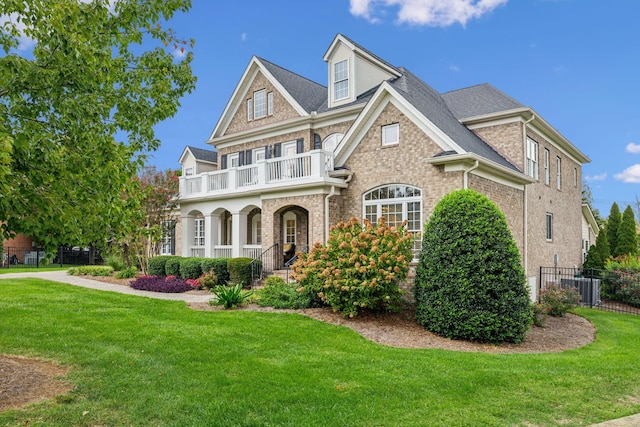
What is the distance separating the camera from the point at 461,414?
17.7 ft

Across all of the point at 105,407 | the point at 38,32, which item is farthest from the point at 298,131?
the point at 105,407

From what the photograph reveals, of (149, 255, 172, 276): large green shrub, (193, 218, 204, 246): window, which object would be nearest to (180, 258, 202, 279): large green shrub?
(149, 255, 172, 276): large green shrub

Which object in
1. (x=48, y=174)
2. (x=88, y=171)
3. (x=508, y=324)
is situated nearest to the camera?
(x=48, y=174)

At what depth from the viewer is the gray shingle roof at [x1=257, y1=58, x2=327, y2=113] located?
21.6 meters

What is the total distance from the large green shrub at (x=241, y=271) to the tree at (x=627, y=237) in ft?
68.4

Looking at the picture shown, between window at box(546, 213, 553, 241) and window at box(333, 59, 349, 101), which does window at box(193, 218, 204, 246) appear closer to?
window at box(333, 59, 349, 101)

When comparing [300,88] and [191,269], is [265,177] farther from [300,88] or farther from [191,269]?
[300,88]

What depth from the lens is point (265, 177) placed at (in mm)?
18203

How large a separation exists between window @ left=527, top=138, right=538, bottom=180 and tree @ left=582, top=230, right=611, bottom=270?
839 cm

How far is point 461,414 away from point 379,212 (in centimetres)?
1028

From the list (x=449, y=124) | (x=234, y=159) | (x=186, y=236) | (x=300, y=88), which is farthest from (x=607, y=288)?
(x=186, y=236)

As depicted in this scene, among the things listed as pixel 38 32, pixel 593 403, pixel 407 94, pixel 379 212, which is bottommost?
pixel 593 403

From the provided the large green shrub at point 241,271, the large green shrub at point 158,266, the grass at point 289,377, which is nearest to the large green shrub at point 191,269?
the large green shrub at point 158,266

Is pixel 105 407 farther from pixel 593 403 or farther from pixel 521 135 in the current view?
pixel 521 135
